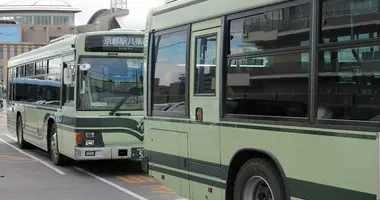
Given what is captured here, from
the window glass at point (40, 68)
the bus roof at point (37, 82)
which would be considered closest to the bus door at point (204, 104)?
the bus roof at point (37, 82)

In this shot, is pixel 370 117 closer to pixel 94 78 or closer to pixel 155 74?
pixel 155 74

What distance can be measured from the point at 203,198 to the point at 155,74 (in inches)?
80.4

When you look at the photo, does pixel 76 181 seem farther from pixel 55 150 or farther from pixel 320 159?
pixel 320 159

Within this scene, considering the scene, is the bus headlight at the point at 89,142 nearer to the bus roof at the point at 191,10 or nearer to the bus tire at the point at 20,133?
the bus roof at the point at 191,10

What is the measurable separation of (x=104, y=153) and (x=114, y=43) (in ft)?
7.36

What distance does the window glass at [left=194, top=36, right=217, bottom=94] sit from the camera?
584 cm

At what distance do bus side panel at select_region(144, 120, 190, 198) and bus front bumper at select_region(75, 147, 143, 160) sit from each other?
2994mm

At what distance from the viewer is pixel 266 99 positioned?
16.5 feet

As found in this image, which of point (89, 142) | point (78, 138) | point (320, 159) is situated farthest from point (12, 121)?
point (320, 159)

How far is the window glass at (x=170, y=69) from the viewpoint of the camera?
652 cm

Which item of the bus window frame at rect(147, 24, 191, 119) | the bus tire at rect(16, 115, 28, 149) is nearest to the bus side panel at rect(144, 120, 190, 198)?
the bus window frame at rect(147, 24, 191, 119)

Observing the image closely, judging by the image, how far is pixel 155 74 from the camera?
7.30 metres

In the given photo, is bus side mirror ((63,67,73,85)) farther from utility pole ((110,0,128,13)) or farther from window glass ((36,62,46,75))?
utility pole ((110,0,128,13))

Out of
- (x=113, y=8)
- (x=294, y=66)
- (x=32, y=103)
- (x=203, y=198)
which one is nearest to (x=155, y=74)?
(x=203, y=198)
